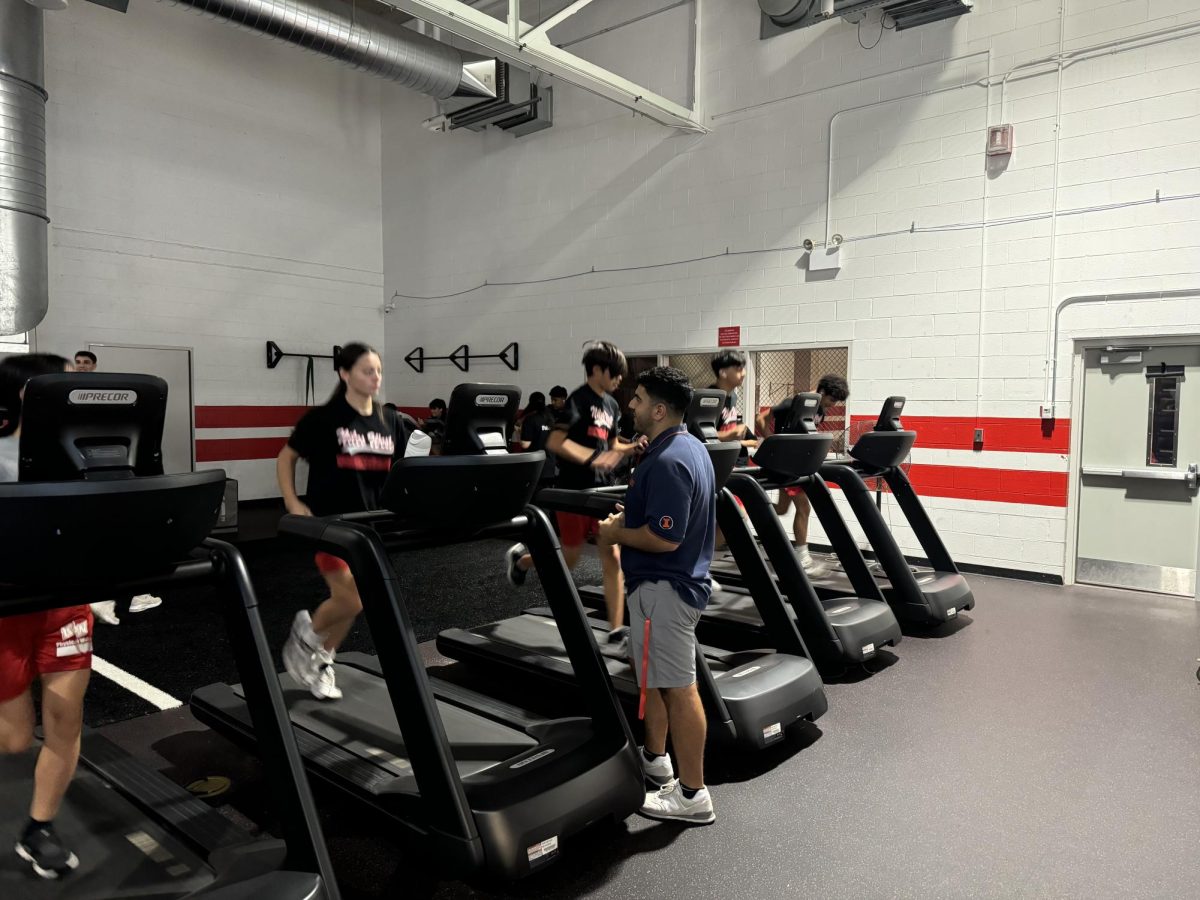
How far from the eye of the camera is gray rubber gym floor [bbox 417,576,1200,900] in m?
2.28

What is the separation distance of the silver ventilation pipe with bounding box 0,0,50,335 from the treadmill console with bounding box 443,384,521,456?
5.25 m

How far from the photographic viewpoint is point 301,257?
33.9ft

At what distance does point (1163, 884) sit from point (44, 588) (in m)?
3.06

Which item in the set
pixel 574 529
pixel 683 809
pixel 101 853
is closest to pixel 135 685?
pixel 101 853

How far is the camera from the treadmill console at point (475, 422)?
2.51 m

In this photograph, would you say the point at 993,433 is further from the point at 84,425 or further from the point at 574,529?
the point at 84,425

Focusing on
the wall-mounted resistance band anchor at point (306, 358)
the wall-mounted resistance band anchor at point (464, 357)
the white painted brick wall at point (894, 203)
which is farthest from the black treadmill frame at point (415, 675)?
the wall-mounted resistance band anchor at point (306, 358)

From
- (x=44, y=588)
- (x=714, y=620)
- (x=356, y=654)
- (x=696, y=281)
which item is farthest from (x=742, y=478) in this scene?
(x=696, y=281)

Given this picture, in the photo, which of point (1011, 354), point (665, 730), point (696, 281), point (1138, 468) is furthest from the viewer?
point (696, 281)

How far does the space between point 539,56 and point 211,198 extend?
5.42m

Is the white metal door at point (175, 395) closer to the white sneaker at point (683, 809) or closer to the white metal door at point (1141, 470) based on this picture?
the white sneaker at point (683, 809)

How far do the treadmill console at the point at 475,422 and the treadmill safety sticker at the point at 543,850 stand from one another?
1.14m

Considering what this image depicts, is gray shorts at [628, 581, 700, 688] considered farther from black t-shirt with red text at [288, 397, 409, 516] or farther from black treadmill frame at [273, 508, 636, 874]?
black t-shirt with red text at [288, 397, 409, 516]

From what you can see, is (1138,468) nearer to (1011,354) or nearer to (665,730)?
(1011,354)
